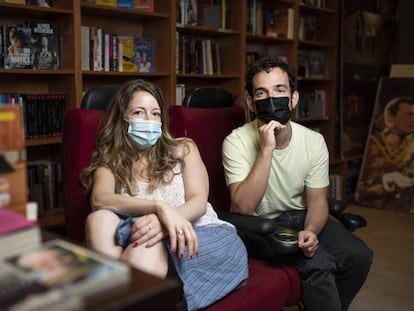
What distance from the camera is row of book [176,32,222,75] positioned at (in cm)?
334

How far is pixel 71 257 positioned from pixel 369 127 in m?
4.18

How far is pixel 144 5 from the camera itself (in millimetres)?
3053

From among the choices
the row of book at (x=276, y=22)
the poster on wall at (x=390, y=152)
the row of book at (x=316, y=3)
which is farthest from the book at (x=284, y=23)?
the poster on wall at (x=390, y=152)

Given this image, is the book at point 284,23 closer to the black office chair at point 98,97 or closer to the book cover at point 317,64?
the book cover at point 317,64

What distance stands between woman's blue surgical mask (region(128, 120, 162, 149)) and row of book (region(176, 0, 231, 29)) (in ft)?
6.03

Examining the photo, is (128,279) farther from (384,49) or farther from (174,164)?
(384,49)

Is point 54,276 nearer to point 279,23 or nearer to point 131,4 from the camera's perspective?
point 131,4

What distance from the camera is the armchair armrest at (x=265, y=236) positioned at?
1.66 meters

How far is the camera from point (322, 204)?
198 centimetres

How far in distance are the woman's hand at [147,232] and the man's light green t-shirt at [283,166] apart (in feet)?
2.04

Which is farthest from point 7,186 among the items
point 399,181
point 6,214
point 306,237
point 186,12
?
point 399,181

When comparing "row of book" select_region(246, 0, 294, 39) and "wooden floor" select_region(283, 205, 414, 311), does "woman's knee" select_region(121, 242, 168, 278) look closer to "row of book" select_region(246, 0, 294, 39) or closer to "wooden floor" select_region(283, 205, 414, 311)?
"wooden floor" select_region(283, 205, 414, 311)

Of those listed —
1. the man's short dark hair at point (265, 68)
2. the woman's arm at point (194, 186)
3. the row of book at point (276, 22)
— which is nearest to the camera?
the woman's arm at point (194, 186)

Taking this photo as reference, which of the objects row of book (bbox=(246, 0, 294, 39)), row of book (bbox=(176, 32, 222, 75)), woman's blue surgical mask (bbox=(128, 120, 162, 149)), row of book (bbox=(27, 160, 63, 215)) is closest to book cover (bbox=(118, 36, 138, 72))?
row of book (bbox=(176, 32, 222, 75))
